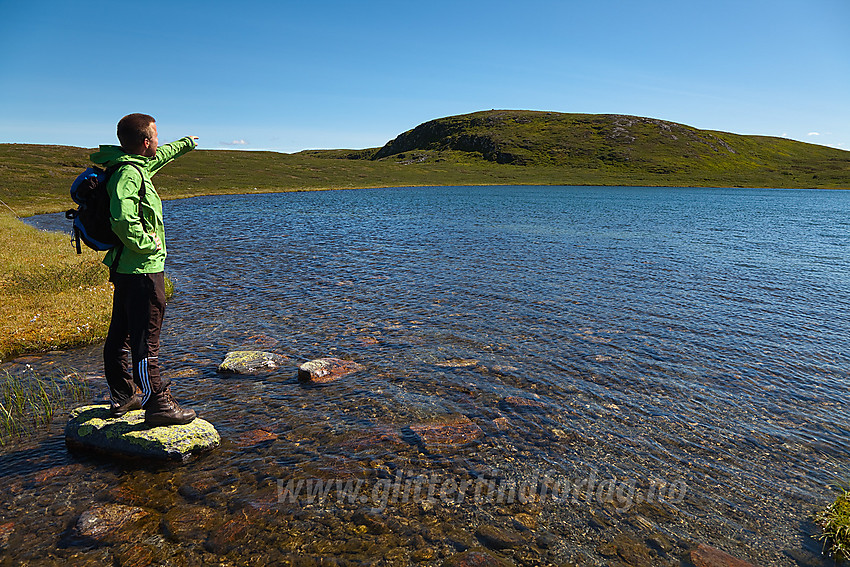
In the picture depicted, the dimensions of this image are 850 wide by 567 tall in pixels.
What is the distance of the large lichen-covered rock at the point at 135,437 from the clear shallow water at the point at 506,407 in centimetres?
30

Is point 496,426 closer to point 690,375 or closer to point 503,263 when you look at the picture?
point 690,375

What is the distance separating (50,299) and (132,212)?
13.7 meters

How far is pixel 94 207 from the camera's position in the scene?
7488mm

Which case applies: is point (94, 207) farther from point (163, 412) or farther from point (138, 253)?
point (163, 412)

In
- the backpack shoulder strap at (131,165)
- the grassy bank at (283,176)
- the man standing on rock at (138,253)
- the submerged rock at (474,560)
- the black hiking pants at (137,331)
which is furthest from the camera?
the grassy bank at (283,176)

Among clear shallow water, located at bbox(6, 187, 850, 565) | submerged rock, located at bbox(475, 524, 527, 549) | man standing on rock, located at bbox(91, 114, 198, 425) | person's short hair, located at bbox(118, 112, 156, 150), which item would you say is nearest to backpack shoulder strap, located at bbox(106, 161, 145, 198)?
man standing on rock, located at bbox(91, 114, 198, 425)

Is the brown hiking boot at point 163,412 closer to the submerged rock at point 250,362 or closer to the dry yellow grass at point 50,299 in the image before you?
the submerged rock at point 250,362

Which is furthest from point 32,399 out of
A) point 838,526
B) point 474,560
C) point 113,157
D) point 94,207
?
point 838,526

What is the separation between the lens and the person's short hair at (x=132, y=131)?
7.58m

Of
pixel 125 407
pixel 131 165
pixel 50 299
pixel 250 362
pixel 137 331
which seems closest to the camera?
pixel 131 165

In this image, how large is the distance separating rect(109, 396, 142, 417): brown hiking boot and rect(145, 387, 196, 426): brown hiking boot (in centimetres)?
68

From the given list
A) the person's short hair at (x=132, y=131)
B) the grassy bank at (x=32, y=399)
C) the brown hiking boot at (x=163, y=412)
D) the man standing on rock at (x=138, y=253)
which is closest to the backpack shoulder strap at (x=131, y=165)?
the man standing on rock at (x=138, y=253)

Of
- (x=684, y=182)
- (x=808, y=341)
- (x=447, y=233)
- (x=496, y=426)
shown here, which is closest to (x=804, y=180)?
(x=684, y=182)

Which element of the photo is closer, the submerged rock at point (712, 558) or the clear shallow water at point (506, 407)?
the submerged rock at point (712, 558)
